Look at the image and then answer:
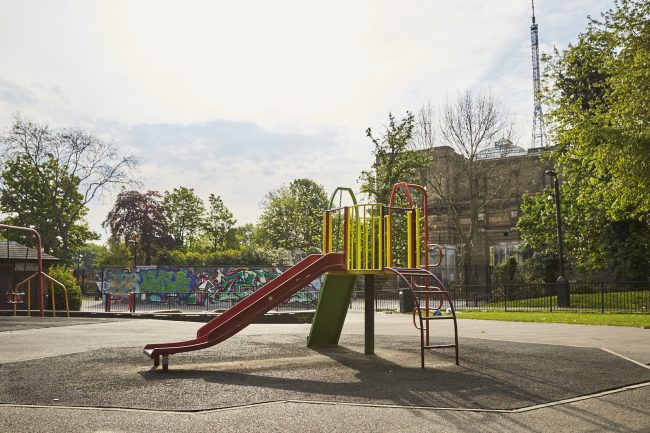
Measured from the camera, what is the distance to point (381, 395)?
688 cm

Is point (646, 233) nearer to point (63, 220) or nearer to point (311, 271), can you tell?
point (311, 271)

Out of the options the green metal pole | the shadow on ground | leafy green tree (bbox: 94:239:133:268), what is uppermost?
leafy green tree (bbox: 94:239:133:268)

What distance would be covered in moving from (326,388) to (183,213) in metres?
67.0

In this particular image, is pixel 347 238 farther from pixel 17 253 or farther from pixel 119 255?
pixel 119 255

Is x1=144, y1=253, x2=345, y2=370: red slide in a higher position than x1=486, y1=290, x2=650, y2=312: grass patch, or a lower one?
higher

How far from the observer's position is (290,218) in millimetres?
73438

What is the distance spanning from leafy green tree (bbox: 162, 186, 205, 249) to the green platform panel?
60755 mm

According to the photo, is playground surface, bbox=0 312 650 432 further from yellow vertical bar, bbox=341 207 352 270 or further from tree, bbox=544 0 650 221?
tree, bbox=544 0 650 221

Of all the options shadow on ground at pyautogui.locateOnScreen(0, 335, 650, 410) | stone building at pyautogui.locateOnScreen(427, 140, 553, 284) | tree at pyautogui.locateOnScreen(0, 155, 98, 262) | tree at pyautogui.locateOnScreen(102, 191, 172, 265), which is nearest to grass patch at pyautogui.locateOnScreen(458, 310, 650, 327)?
shadow on ground at pyautogui.locateOnScreen(0, 335, 650, 410)

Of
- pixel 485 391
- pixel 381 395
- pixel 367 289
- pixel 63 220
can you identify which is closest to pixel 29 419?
pixel 381 395

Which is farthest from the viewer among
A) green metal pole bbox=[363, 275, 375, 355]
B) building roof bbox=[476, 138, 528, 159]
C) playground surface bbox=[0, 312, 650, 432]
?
building roof bbox=[476, 138, 528, 159]

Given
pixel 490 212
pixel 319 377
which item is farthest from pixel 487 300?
pixel 490 212

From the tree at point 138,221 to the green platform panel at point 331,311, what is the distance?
51.4m

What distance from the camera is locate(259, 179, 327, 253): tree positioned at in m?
70.1
